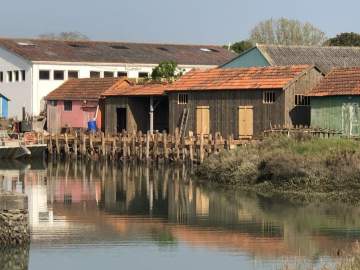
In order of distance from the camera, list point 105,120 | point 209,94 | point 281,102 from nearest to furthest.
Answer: point 281,102, point 209,94, point 105,120

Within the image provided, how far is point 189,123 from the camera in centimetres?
5516

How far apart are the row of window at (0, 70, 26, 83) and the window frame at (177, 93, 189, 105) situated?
789 inches

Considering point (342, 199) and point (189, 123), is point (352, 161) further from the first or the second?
point (189, 123)

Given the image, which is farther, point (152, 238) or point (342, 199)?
point (342, 199)

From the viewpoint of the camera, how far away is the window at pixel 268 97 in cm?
5100

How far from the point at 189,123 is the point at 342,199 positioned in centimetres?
2073

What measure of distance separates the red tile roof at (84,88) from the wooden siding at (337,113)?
17.3 meters

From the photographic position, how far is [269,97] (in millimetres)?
51188

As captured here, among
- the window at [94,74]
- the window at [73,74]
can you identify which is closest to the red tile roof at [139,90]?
the window at [73,74]

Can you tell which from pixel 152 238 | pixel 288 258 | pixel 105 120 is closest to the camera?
pixel 288 258

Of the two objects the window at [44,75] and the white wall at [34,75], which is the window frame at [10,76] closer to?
the white wall at [34,75]

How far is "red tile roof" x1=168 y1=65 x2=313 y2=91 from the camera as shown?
5112cm

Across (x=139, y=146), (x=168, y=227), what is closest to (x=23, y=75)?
(x=139, y=146)

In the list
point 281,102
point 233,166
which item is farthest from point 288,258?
point 281,102
